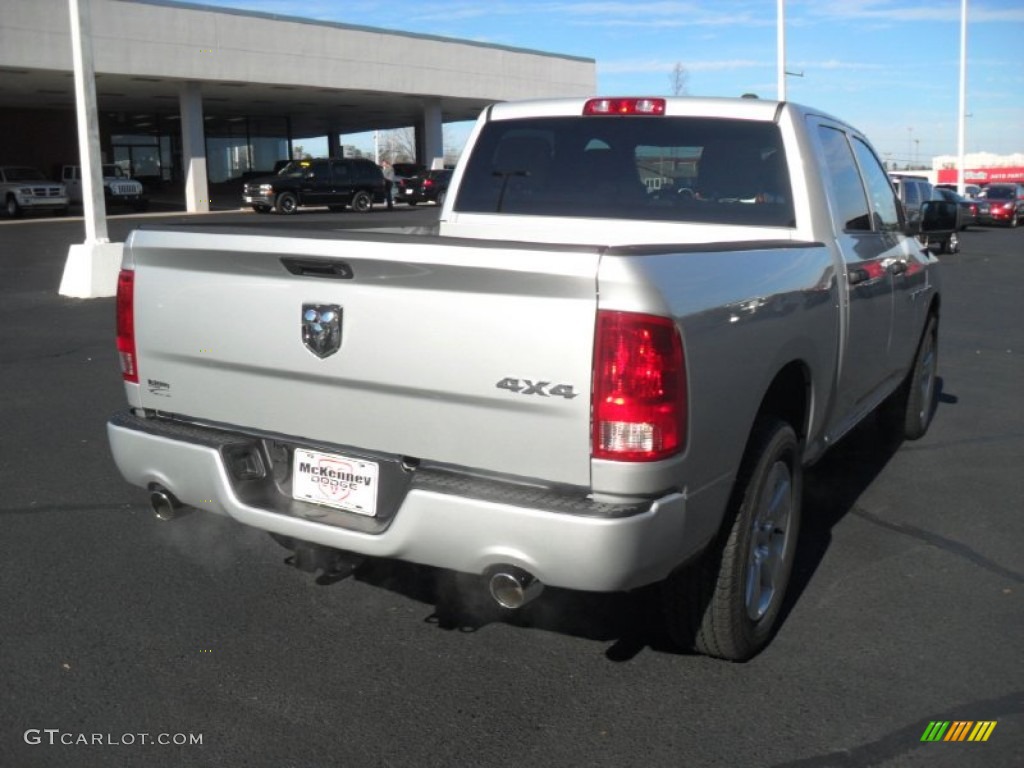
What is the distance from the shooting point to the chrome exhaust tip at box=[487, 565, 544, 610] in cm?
304

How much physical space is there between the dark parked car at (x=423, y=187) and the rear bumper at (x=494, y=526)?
38220 mm

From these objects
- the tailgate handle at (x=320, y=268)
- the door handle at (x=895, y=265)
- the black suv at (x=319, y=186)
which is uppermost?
the black suv at (x=319, y=186)

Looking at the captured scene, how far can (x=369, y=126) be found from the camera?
56.4 meters

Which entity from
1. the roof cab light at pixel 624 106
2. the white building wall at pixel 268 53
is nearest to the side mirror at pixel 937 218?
the roof cab light at pixel 624 106

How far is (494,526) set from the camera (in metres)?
2.96

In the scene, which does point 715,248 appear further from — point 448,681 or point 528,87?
point 528,87

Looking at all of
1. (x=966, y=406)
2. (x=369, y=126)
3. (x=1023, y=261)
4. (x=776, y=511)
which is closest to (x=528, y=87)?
(x=369, y=126)

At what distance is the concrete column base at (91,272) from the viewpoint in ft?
45.4

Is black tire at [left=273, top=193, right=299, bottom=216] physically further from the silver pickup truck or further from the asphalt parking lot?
the silver pickup truck

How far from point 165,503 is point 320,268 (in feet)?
3.67

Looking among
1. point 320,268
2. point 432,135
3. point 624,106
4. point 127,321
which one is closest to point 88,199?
point 624,106

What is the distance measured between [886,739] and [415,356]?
1851 millimetres

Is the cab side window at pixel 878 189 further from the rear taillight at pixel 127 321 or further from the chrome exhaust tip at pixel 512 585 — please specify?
the rear taillight at pixel 127 321

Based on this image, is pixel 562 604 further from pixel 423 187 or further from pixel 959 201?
pixel 423 187
